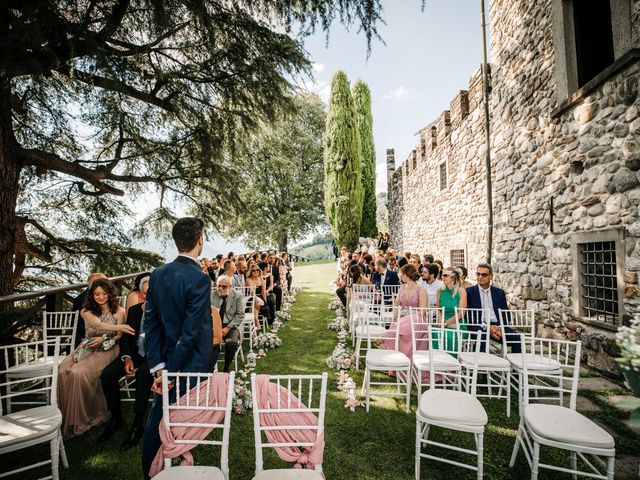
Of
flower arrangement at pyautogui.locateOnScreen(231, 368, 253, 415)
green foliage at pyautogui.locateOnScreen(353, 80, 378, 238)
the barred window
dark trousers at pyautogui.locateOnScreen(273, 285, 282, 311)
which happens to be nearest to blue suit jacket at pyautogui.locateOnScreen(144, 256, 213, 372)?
flower arrangement at pyautogui.locateOnScreen(231, 368, 253, 415)

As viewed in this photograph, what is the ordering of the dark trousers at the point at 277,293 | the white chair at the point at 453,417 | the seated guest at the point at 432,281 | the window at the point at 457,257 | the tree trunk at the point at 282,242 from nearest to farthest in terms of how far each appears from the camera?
the white chair at the point at 453,417, the seated guest at the point at 432,281, the dark trousers at the point at 277,293, the window at the point at 457,257, the tree trunk at the point at 282,242

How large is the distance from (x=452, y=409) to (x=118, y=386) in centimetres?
335

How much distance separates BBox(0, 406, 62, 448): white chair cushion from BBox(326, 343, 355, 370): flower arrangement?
346 centimetres

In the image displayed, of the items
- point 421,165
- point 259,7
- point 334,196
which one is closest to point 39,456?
point 259,7

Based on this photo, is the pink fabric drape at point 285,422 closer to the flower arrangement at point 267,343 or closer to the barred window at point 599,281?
the flower arrangement at point 267,343

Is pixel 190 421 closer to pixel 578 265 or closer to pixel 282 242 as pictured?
pixel 578 265

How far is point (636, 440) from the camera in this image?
2945 mm

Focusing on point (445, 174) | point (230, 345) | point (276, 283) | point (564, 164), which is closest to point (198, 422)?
point (230, 345)

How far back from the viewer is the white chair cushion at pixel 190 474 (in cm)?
180

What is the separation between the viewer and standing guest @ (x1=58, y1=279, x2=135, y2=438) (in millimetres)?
3377

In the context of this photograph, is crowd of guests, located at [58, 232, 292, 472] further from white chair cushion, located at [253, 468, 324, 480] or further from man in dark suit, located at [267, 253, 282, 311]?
man in dark suit, located at [267, 253, 282, 311]

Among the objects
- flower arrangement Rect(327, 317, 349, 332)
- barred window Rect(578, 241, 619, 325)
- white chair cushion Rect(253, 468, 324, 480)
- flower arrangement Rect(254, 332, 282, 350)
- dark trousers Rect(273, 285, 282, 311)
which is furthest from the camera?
dark trousers Rect(273, 285, 282, 311)

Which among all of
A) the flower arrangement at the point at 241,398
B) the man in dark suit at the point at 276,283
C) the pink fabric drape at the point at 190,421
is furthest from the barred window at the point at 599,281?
the man in dark suit at the point at 276,283

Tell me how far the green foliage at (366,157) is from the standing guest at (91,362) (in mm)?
17325
